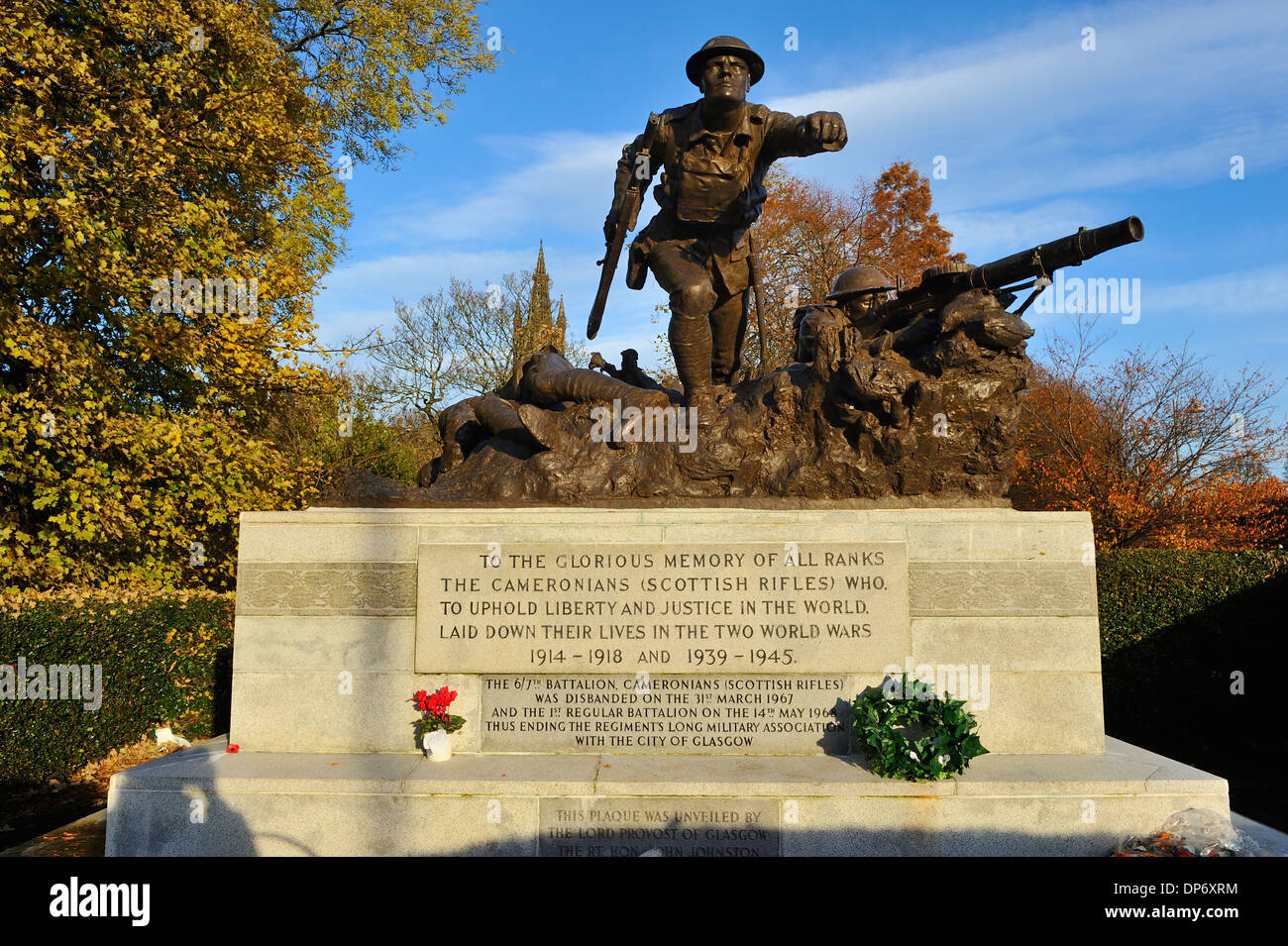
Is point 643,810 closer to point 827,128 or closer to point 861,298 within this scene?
point 861,298

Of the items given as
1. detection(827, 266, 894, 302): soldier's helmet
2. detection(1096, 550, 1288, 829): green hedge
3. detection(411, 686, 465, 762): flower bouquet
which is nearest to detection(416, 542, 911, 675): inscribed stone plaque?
detection(411, 686, 465, 762): flower bouquet

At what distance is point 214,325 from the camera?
11.5m

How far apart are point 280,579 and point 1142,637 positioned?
348 inches

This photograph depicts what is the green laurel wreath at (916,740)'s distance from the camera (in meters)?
4.90

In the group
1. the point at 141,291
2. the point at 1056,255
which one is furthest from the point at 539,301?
the point at 1056,255

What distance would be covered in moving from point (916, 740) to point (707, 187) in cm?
464

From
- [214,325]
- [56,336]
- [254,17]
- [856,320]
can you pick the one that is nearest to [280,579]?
[856,320]

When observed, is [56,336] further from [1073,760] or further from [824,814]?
[1073,760]

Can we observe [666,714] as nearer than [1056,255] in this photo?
Yes

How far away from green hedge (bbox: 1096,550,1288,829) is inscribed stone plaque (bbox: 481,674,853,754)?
581 centimetres

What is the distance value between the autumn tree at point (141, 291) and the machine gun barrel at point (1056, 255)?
8776 mm

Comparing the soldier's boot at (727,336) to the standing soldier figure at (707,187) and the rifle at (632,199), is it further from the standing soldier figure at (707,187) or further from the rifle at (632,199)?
the rifle at (632,199)

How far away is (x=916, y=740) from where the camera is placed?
5.15m

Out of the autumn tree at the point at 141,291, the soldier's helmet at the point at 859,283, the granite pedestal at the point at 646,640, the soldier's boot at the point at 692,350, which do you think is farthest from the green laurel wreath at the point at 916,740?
the autumn tree at the point at 141,291
